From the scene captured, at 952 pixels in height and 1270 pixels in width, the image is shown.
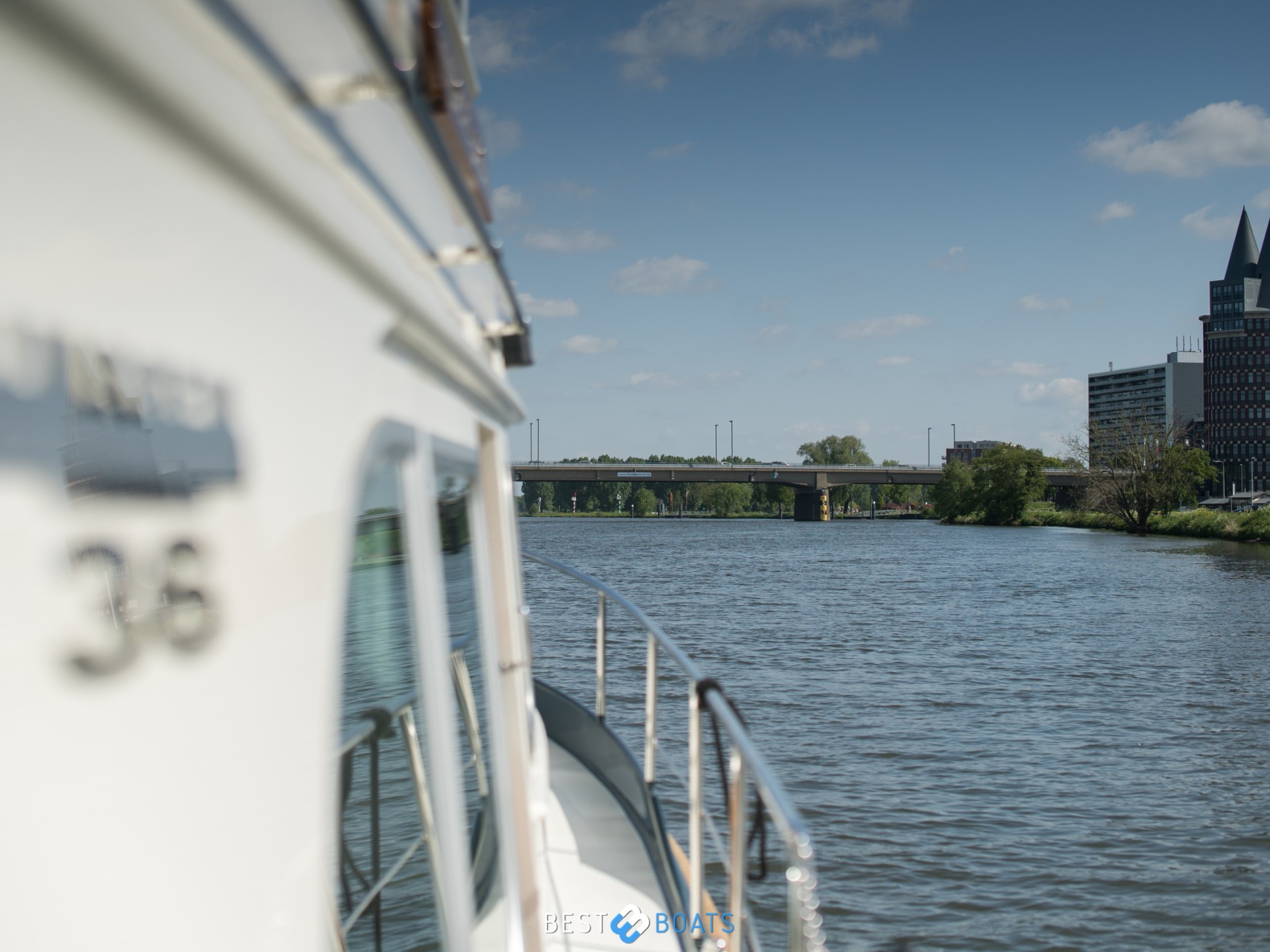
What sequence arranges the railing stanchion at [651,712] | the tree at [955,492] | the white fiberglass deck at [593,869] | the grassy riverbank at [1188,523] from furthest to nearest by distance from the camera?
the tree at [955,492] → the grassy riverbank at [1188,523] → the railing stanchion at [651,712] → the white fiberglass deck at [593,869]

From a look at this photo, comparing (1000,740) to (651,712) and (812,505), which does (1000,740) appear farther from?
(812,505)

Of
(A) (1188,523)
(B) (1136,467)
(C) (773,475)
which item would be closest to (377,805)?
(A) (1188,523)

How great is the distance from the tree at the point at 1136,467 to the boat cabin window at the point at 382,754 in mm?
68266

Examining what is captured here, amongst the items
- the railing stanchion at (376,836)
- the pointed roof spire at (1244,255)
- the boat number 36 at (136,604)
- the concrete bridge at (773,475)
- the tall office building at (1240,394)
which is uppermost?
the pointed roof spire at (1244,255)

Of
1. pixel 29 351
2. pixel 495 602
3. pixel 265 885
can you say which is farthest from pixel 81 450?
pixel 495 602

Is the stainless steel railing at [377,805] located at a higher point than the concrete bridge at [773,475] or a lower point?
lower

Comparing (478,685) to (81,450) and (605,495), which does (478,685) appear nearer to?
(81,450)

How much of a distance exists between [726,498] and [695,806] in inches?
5387

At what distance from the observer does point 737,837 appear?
2723mm

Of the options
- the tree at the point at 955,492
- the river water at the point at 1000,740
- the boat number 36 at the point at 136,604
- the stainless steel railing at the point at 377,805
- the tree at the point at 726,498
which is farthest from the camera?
the tree at the point at 726,498

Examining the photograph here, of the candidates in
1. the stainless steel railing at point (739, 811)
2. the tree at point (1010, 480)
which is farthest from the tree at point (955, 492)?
the stainless steel railing at point (739, 811)

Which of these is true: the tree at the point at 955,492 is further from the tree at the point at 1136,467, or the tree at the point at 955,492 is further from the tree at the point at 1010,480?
the tree at the point at 1136,467

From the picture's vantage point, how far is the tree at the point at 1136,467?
62188 mm

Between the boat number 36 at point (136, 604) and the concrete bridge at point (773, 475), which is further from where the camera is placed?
the concrete bridge at point (773, 475)
